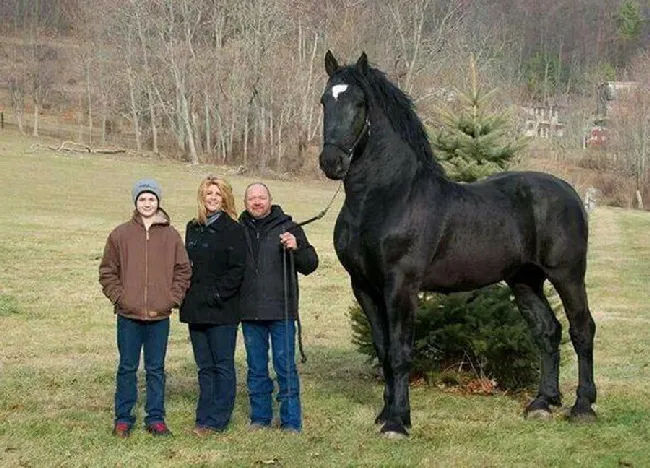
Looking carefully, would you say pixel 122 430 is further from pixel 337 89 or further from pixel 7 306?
pixel 7 306

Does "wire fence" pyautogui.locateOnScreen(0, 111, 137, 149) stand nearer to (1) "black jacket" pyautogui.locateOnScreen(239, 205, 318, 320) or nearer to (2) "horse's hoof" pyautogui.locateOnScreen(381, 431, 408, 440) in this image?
(1) "black jacket" pyautogui.locateOnScreen(239, 205, 318, 320)

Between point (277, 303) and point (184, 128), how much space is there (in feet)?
165

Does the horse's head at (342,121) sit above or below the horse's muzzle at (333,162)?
above

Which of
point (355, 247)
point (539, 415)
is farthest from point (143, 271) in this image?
point (539, 415)

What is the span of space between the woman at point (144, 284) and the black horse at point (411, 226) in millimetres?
1223

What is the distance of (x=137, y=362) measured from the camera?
261 inches

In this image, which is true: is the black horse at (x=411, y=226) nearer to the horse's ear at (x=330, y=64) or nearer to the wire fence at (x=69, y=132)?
the horse's ear at (x=330, y=64)

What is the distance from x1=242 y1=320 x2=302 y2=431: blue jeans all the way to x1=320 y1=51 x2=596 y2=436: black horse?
2.11 ft

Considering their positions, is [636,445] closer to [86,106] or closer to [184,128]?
[184,128]

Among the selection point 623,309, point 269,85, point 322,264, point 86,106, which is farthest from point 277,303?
point 86,106

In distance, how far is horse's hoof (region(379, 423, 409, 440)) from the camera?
662 cm

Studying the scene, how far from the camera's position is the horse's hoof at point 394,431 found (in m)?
6.62

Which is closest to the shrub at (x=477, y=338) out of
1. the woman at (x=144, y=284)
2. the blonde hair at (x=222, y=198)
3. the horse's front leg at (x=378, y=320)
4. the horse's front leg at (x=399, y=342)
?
the horse's front leg at (x=378, y=320)

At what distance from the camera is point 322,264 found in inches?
849
